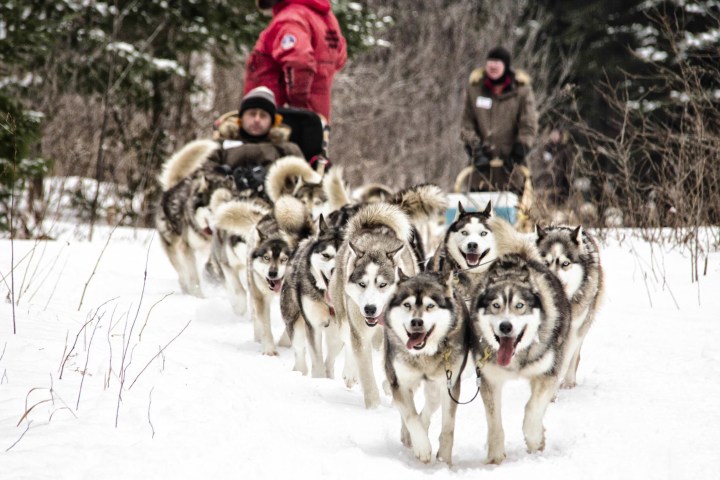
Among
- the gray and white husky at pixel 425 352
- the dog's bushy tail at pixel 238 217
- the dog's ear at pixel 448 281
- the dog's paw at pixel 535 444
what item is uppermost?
the dog's bushy tail at pixel 238 217

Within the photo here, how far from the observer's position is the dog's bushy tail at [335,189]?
21.7ft

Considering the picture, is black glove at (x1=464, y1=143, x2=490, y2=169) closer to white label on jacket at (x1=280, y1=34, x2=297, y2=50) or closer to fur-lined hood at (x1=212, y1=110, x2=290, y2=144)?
fur-lined hood at (x1=212, y1=110, x2=290, y2=144)

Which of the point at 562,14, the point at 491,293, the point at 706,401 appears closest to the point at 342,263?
the point at 491,293

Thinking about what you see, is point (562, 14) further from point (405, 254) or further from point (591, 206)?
point (405, 254)

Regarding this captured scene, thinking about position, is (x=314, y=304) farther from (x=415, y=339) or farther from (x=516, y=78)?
(x=516, y=78)

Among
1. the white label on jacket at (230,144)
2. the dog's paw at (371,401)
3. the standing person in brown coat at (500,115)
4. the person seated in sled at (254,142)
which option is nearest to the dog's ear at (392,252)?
the dog's paw at (371,401)

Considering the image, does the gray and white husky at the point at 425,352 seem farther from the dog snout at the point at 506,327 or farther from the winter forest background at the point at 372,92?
the winter forest background at the point at 372,92

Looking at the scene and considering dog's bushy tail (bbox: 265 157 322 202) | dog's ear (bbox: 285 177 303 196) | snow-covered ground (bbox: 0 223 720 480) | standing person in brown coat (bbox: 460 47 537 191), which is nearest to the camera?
snow-covered ground (bbox: 0 223 720 480)

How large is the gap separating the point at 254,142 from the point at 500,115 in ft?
9.34

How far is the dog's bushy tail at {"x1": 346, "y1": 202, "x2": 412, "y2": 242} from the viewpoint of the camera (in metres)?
4.45

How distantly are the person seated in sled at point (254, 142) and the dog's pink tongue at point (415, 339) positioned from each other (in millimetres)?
3907

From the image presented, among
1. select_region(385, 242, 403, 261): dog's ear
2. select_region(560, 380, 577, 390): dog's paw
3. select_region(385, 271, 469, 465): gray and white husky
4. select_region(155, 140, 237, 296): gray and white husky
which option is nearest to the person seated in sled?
select_region(155, 140, 237, 296): gray and white husky

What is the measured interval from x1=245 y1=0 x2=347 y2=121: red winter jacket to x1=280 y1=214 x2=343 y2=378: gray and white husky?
9.07ft

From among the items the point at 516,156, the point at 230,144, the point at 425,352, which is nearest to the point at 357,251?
the point at 425,352
